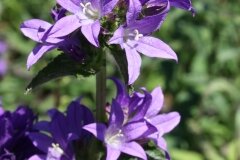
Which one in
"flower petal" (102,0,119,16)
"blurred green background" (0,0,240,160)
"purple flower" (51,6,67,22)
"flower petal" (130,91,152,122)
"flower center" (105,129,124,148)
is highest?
"flower petal" (102,0,119,16)

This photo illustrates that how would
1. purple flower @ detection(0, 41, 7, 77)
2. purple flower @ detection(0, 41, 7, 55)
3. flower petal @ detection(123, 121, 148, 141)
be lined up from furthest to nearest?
purple flower @ detection(0, 41, 7, 55), purple flower @ detection(0, 41, 7, 77), flower petal @ detection(123, 121, 148, 141)

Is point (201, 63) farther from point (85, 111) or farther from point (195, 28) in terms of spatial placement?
point (85, 111)

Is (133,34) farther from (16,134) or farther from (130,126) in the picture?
(16,134)

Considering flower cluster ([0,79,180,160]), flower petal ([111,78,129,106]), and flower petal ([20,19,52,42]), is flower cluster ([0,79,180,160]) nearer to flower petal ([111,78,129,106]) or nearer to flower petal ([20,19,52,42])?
flower petal ([111,78,129,106])

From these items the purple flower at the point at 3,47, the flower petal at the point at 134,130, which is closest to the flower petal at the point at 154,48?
the flower petal at the point at 134,130

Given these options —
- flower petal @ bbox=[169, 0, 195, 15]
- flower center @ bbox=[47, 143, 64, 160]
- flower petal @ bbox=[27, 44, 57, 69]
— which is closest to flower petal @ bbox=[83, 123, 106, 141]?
flower center @ bbox=[47, 143, 64, 160]

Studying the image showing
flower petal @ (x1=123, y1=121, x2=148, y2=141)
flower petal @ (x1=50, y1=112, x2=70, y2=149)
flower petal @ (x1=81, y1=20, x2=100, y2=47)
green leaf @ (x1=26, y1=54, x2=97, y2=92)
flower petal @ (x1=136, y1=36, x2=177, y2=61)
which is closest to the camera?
flower petal @ (x1=81, y1=20, x2=100, y2=47)

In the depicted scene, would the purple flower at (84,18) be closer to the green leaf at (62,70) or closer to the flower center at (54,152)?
the green leaf at (62,70)

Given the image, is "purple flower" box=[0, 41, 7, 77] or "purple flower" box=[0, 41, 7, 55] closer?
"purple flower" box=[0, 41, 7, 77]
